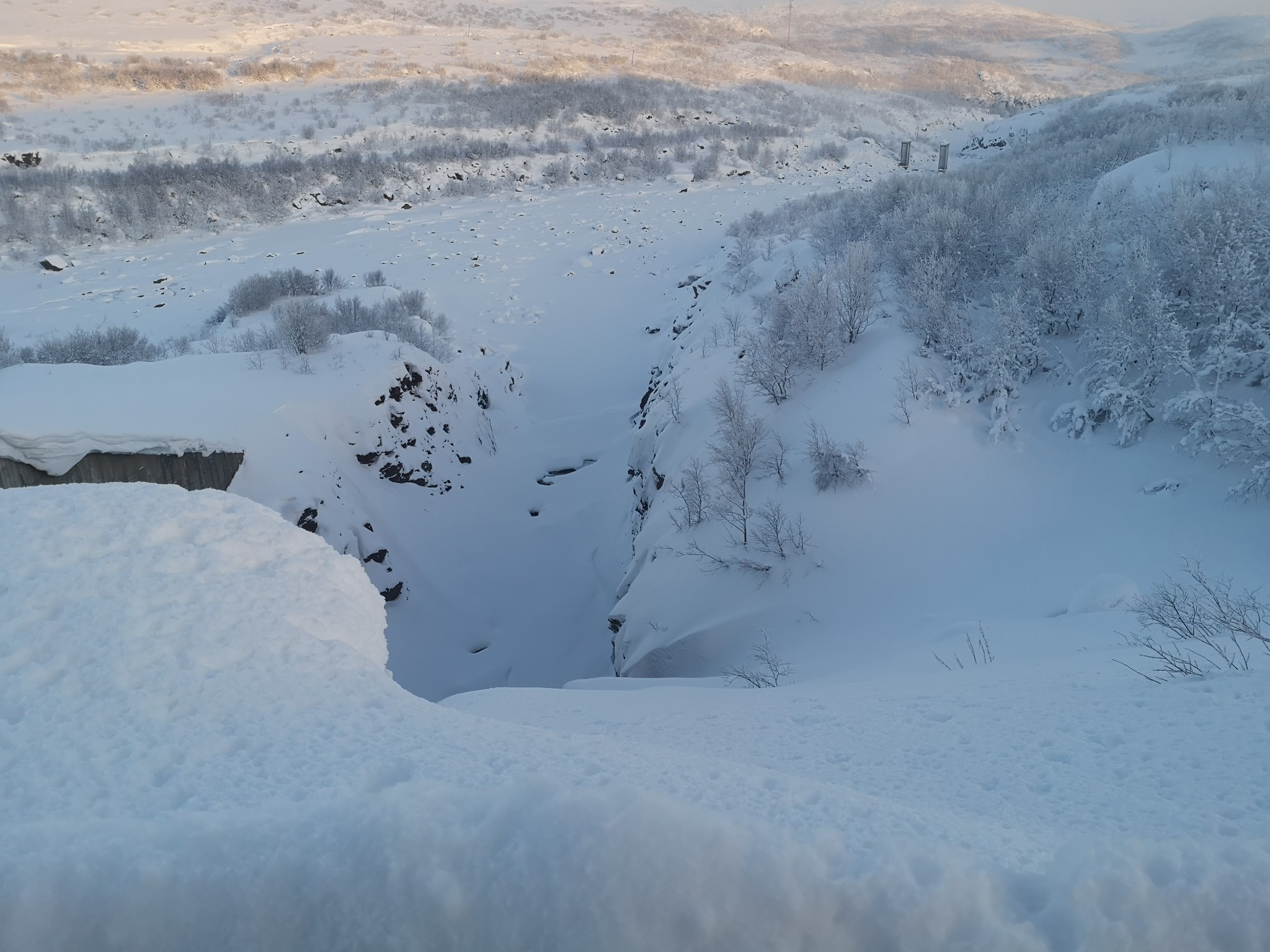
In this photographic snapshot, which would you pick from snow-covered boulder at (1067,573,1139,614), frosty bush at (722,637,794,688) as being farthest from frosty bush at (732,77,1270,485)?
frosty bush at (722,637,794,688)

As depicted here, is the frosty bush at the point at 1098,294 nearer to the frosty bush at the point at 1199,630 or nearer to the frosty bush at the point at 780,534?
the frosty bush at the point at 780,534

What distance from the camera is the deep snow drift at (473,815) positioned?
4.57ft

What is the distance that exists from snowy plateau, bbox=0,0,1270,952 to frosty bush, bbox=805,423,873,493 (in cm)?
4

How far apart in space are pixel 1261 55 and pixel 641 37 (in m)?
37.6

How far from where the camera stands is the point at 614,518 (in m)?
10.8

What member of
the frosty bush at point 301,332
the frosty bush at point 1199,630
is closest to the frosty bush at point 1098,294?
the frosty bush at point 1199,630

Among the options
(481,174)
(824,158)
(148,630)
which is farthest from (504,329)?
(824,158)

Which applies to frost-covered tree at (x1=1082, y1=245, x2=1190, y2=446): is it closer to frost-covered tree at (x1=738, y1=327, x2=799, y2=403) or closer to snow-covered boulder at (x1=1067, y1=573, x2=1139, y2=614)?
snow-covered boulder at (x1=1067, y1=573, x2=1139, y2=614)

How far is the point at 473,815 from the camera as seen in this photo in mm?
1569

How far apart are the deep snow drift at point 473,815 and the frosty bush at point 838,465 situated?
426cm

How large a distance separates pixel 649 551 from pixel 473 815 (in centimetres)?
669

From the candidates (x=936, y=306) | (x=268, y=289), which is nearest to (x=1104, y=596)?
(x=936, y=306)

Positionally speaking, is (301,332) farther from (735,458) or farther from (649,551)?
(735,458)

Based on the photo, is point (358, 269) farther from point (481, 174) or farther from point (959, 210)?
point (959, 210)
